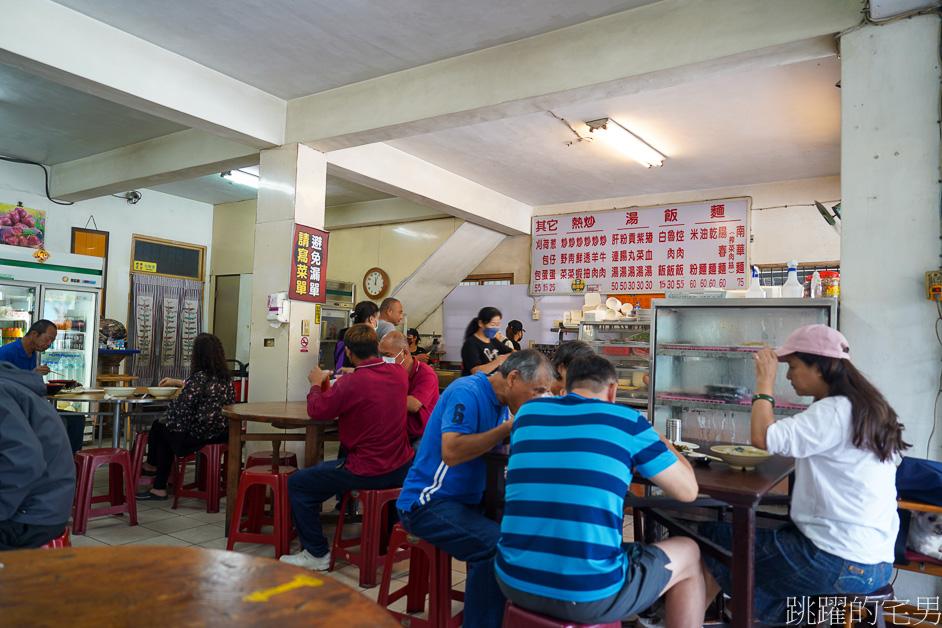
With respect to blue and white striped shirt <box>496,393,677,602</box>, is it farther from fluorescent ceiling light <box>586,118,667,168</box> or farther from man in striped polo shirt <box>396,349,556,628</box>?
fluorescent ceiling light <box>586,118,667,168</box>

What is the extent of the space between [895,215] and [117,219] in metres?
9.17

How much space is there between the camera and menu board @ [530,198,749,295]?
7.46 m

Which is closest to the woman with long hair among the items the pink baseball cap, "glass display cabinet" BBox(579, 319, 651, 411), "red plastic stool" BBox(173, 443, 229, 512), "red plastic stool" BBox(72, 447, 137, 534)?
"glass display cabinet" BBox(579, 319, 651, 411)

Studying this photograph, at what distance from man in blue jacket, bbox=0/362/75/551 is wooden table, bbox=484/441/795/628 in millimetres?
1801

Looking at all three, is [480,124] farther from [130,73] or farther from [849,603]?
[849,603]

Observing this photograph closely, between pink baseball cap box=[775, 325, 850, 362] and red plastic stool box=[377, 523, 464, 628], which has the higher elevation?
pink baseball cap box=[775, 325, 850, 362]

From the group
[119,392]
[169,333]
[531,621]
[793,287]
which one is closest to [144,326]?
[169,333]

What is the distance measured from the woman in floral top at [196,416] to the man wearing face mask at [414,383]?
5.28 feet

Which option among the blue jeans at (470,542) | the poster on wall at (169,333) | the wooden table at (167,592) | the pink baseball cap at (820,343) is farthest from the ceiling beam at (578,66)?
the poster on wall at (169,333)

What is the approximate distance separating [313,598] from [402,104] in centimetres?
435

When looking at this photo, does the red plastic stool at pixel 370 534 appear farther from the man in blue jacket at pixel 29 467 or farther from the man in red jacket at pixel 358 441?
the man in blue jacket at pixel 29 467

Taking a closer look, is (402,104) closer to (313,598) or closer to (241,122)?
(241,122)

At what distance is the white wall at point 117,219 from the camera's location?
7.72 m

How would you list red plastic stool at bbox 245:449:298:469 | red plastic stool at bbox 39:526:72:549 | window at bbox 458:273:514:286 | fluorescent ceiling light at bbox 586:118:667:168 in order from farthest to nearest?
window at bbox 458:273:514:286 < fluorescent ceiling light at bbox 586:118:667:168 < red plastic stool at bbox 245:449:298:469 < red plastic stool at bbox 39:526:72:549
